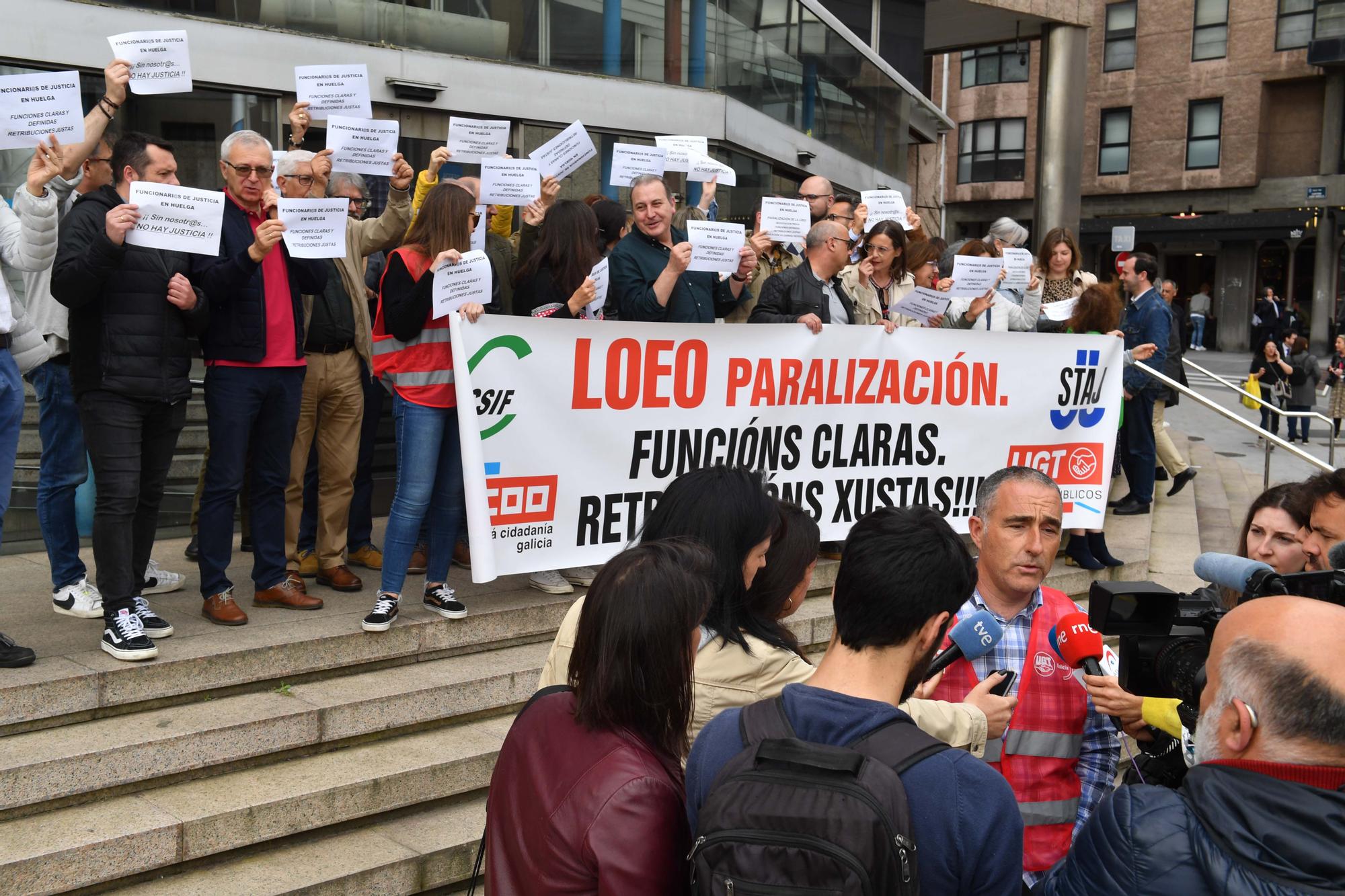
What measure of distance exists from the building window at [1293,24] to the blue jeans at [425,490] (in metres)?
40.0

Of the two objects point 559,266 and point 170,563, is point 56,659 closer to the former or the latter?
point 170,563

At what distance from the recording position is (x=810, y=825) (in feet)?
6.31

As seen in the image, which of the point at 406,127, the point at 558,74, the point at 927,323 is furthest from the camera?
the point at 558,74

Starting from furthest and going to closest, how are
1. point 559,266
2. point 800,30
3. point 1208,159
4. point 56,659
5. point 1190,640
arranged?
point 1208,159
point 800,30
point 559,266
point 56,659
point 1190,640

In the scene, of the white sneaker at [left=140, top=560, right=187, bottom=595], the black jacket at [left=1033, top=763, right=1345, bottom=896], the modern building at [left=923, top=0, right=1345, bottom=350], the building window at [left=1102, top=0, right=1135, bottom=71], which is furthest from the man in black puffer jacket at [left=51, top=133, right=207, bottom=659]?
the building window at [left=1102, top=0, right=1135, bottom=71]

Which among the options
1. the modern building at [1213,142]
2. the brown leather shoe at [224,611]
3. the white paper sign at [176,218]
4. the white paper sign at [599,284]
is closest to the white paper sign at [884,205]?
the white paper sign at [599,284]

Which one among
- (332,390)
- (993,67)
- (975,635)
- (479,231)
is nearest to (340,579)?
(332,390)

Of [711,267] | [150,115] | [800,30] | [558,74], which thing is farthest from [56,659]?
[800,30]

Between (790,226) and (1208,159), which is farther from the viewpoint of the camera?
(1208,159)

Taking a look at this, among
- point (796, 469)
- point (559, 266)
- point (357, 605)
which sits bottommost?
point (357, 605)

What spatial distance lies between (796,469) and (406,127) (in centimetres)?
503

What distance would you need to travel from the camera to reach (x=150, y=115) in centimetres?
847

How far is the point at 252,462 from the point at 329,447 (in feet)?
2.08

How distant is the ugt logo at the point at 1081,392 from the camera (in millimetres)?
7785
